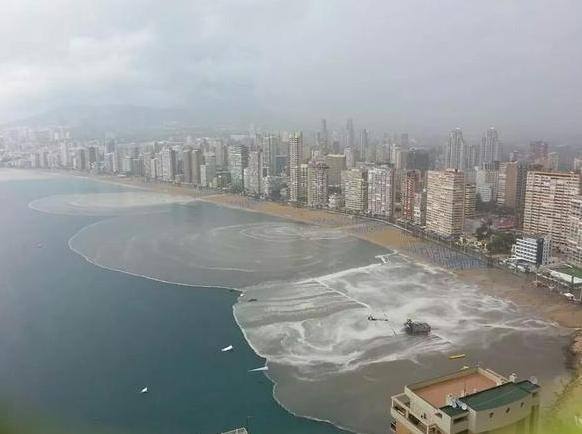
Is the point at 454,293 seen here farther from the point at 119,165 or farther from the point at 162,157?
the point at 119,165

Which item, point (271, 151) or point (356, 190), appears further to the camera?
point (271, 151)

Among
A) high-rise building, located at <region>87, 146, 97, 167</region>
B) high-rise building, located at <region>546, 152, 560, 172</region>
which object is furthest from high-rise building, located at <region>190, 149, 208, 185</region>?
high-rise building, located at <region>546, 152, 560, 172</region>

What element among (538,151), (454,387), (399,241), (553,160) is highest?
(538,151)

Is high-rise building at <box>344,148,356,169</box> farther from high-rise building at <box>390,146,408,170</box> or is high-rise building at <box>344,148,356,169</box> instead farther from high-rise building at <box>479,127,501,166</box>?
high-rise building at <box>479,127,501,166</box>

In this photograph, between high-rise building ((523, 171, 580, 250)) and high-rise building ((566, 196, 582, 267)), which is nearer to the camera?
high-rise building ((566, 196, 582, 267))

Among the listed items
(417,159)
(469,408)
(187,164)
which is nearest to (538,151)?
(417,159)

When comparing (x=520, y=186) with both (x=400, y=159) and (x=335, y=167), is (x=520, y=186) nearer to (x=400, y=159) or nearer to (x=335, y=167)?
(x=400, y=159)

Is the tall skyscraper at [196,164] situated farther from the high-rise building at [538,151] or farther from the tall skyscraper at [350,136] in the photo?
the high-rise building at [538,151]
